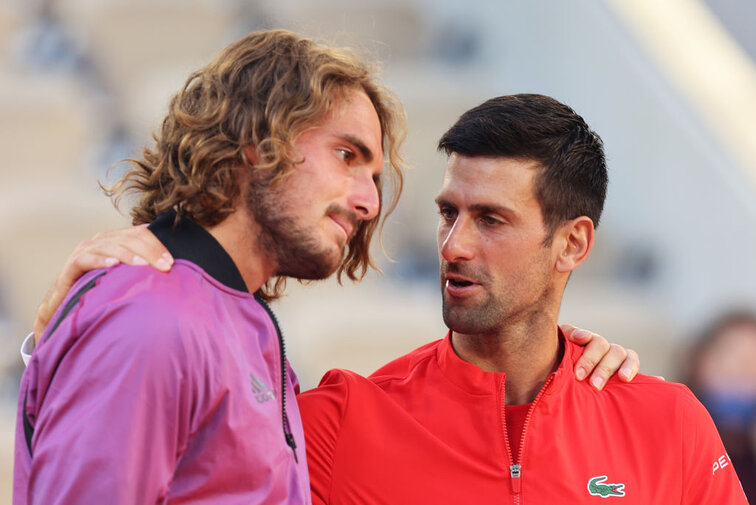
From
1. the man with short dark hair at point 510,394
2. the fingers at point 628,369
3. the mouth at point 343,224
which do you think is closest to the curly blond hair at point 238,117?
the mouth at point 343,224

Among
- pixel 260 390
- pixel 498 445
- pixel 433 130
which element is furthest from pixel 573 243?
pixel 433 130

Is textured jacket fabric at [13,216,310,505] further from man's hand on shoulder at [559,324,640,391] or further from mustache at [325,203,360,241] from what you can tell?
man's hand on shoulder at [559,324,640,391]

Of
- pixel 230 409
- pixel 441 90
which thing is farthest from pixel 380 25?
pixel 230 409

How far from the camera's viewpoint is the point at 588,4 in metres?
4.81

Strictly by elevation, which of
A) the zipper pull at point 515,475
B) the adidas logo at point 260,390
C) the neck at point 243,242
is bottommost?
the zipper pull at point 515,475

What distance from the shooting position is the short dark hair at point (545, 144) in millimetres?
2191

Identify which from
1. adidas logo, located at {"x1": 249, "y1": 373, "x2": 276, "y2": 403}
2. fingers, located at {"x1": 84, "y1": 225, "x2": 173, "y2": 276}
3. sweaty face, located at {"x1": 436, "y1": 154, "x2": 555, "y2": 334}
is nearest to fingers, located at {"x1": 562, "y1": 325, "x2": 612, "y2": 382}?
sweaty face, located at {"x1": 436, "y1": 154, "x2": 555, "y2": 334}

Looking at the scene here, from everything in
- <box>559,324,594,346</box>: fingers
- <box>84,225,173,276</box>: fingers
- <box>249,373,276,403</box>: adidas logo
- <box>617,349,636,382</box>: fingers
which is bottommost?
<box>617,349,636,382</box>: fingers

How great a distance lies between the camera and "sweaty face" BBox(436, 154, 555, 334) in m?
2.11

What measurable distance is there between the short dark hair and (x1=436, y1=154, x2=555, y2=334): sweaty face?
0.03m

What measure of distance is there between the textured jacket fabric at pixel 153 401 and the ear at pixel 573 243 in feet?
2.91

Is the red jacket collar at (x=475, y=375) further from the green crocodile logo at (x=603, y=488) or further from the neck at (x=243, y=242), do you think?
the neck at (x=243, y=242)

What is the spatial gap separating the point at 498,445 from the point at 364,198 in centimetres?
60

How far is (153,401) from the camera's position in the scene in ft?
4.46
